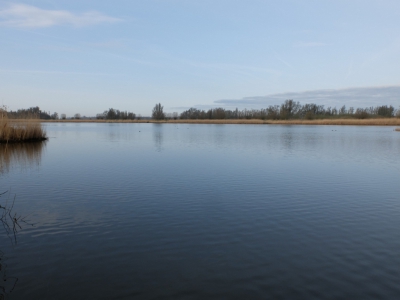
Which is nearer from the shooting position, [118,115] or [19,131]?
[19,131]

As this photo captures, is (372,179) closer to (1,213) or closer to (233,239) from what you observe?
(233,239)

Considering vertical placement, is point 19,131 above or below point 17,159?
above

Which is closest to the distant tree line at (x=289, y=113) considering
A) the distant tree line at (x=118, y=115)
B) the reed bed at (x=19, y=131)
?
the distant tree line at (x=118, y=115)

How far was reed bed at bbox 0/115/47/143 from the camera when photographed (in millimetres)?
16881

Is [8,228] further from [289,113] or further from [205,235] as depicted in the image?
[289,113]

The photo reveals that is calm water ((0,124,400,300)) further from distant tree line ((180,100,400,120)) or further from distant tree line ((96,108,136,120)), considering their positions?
distant tree line ((96,108,136,120))

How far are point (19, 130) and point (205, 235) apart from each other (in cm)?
1745

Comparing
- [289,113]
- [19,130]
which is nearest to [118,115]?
[289,113]

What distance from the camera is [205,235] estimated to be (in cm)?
474

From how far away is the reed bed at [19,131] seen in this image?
55.4ft

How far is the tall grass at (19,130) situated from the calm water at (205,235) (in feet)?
28.4

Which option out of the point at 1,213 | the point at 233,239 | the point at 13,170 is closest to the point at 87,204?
the point at 1,213

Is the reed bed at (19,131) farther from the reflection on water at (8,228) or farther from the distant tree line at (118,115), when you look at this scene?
the distant tree line at (118,115)

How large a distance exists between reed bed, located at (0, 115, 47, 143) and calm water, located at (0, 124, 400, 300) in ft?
29.2
